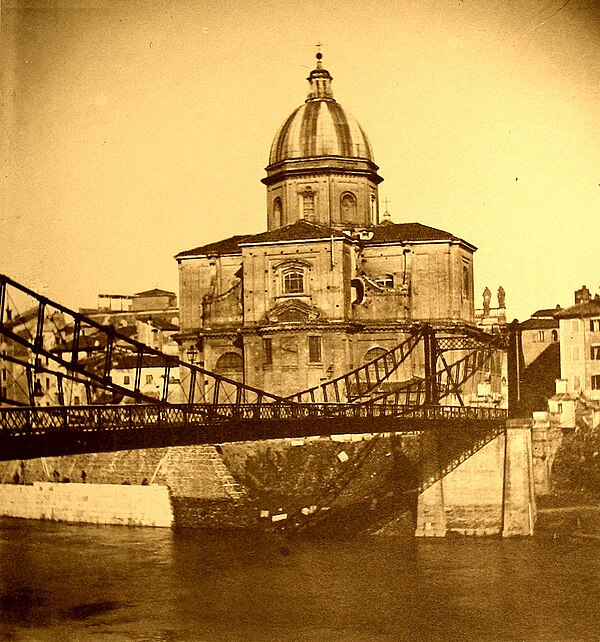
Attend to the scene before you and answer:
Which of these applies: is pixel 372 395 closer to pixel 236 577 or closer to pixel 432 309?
pixel 432 309

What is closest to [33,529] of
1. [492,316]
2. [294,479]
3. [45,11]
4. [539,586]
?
[294,479]

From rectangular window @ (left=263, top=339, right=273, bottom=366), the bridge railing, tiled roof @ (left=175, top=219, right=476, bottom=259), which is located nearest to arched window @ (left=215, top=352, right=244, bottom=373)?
rectangular window @ (left=263, top=339, right=273, bottom=366)

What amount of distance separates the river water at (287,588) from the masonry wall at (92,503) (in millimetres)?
1415

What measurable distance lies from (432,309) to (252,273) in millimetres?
5115

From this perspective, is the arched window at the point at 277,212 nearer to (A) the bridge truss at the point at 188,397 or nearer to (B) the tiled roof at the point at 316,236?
(B) the tiled roof at the point at 316,236

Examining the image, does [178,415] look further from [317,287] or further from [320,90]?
[320,90]

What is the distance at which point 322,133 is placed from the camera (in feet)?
129

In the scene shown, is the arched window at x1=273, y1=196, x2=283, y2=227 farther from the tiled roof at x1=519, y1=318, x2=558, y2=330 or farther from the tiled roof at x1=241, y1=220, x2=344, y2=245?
the tiled roof at x1=519, y1=318, x2=558, y2=330

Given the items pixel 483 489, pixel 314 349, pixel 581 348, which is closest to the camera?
pixel 483 489

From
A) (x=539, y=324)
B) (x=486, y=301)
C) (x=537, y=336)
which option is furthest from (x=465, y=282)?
(x=486, y=301)

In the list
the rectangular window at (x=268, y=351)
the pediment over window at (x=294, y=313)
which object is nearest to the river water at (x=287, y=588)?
the rectangular window at (x=268, y=351)

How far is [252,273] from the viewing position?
120ft

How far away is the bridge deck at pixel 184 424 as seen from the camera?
1733 centimetres

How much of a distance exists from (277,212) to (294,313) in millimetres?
5817
